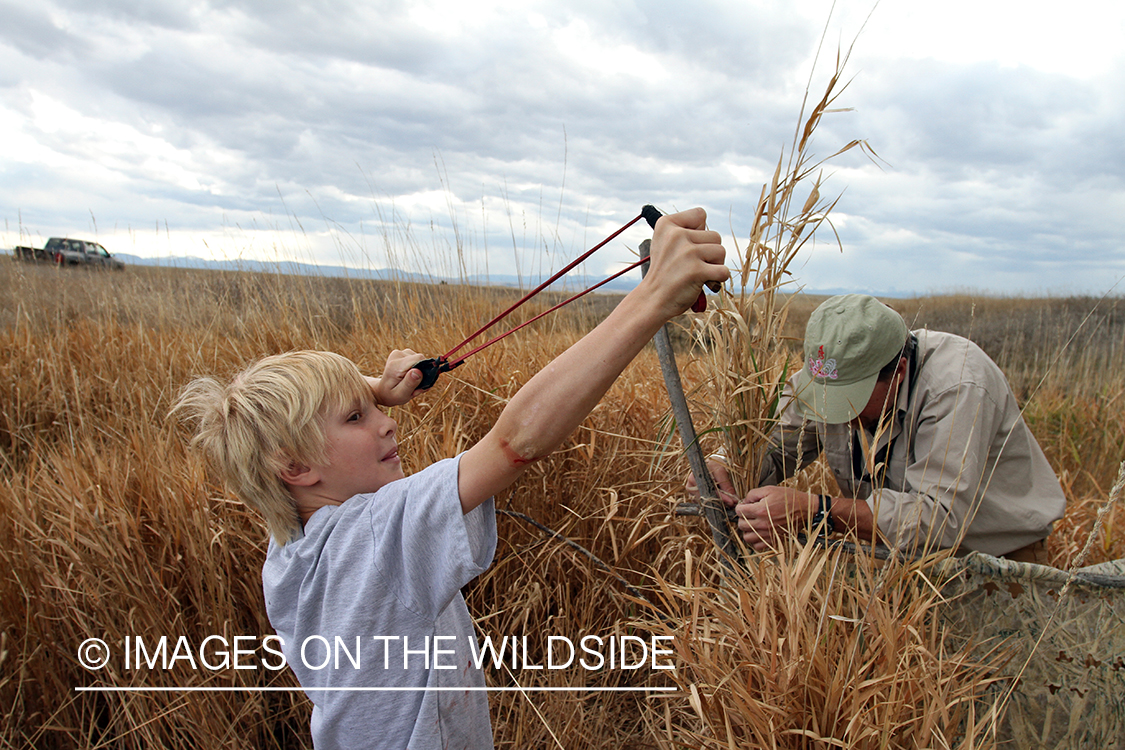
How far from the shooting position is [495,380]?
3.14m

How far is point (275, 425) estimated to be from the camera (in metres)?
1.29

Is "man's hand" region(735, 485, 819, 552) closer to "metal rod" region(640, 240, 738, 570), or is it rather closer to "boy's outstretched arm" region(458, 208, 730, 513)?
"metal rod" region(640, 240, 738, 570)

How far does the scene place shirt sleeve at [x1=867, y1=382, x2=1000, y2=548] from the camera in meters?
1.71

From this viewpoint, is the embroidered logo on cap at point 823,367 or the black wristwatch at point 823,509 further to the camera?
the embroidered logo on cap at point 823,367

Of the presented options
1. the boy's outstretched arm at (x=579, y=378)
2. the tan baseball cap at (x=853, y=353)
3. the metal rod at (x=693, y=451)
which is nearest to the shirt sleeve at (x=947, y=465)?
the tan baseball cap at (x=853, y=353)

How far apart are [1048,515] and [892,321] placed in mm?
833

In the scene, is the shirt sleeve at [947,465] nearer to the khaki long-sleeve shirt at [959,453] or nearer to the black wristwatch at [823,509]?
the khaki long-sleeve shirt at [959,453]

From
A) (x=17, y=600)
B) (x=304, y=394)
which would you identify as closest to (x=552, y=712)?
(x=304, y=394)

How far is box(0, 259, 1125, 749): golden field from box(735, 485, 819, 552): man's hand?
0.08 metres

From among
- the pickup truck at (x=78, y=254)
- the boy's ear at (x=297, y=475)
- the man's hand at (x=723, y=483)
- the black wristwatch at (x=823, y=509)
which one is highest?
the pickup truck at (x=78, y=254)

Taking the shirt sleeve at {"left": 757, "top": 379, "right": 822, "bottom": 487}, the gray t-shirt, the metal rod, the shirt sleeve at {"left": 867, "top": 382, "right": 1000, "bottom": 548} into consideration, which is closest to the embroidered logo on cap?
the shirt sleeve at {"left": 757, "top": 379, "right": 822, "bottom": 487}

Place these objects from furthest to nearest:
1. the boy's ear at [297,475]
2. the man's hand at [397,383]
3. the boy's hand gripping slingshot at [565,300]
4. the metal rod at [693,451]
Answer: the man's hand at [397,383], the metal rod at [693,451], the boy's ear at [297,475], the boy's hand gripping slingshot at [565,300]

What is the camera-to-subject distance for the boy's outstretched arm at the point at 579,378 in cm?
102

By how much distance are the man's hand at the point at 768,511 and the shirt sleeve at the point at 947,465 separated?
25 cm
